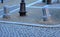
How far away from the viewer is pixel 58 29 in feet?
30.1

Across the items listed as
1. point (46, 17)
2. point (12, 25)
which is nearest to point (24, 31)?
point (12, 25)

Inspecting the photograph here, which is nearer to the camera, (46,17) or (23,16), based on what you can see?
(46,17)

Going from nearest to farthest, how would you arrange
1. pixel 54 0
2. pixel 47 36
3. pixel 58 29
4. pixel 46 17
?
1. pixel 47 36
2. pixel 58 29
3. pixel 46 17
4. pixel 54 0

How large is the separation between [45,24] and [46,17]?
80cm

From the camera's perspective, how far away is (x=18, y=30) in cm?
883

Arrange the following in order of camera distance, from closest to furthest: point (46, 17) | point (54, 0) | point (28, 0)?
point (46, 17) → point (54, 0) → point (28, 0)

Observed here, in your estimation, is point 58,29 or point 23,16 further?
point 23,16

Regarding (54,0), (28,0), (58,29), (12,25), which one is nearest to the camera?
(58,29)

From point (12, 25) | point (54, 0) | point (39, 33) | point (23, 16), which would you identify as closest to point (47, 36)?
point (39, 33)

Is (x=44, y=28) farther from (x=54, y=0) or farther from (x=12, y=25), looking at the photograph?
(x=54, y=0)

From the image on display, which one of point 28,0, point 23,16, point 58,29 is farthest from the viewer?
point 28,0

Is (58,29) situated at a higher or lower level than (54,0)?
lower

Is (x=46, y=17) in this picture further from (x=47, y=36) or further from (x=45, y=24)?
(x=47, y=36)

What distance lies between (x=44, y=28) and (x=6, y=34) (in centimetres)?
203
